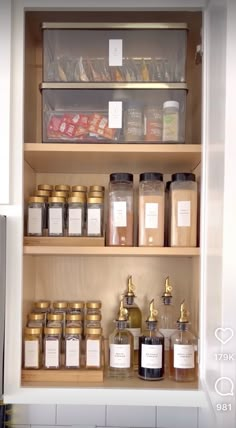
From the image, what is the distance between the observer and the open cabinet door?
3.47 feet

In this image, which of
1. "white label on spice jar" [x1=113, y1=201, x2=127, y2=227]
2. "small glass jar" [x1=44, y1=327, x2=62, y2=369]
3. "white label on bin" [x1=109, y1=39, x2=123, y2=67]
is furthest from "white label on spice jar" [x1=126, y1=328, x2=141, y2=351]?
"white label on bin" [x1=109, y1=39, x2=123, y2=67]

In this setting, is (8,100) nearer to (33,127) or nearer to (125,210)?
(33,127)

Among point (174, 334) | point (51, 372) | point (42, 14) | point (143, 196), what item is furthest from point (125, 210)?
point (42, 14)

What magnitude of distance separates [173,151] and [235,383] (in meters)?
0.63

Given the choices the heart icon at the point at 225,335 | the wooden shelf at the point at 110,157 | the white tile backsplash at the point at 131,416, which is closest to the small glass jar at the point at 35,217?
the wooden shelf at the point at 110,157

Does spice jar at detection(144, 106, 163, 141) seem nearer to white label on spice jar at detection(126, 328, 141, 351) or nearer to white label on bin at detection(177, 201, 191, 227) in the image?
white label on bin at detection(177, 201, 191, 227)

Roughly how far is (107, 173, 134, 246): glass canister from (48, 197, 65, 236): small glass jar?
140 millimetres

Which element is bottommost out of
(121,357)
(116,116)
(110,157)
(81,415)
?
(81,415)

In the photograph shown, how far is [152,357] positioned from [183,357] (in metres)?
0.09

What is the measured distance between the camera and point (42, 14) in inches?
56.2

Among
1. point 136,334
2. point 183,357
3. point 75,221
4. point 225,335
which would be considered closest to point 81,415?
point 136,334

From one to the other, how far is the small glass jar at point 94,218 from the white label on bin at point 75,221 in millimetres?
24

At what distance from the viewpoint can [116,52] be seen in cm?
139

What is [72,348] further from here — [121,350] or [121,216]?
[121,216]
